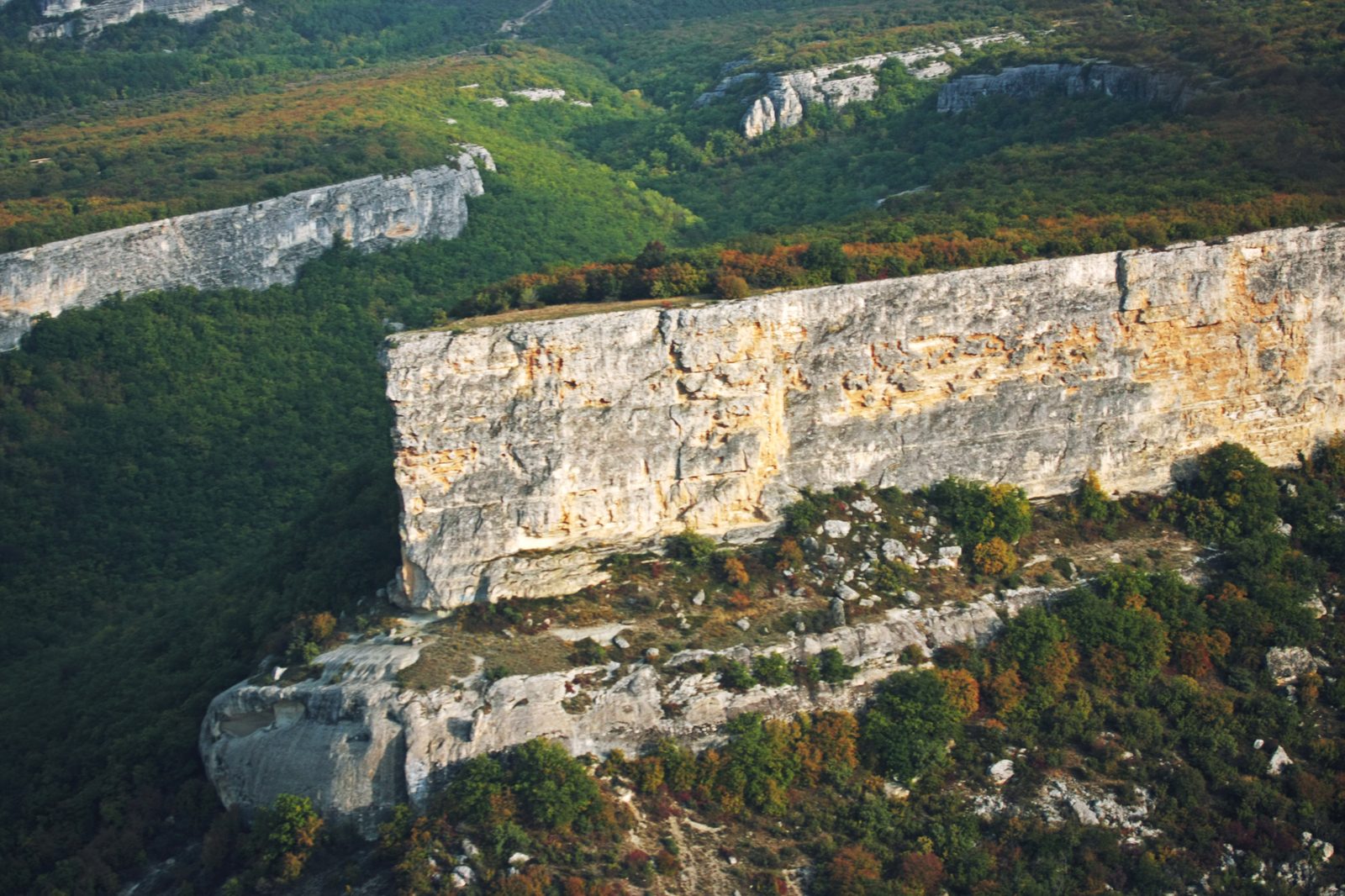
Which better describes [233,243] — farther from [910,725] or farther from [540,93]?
[910,725]

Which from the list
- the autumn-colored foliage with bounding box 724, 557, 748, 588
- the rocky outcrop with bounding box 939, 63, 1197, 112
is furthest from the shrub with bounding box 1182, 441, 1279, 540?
the rocky outcrop with bounding box 939, 63, 1197, 112

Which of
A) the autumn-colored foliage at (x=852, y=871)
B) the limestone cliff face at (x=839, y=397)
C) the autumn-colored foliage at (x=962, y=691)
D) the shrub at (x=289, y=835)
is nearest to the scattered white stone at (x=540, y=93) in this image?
the limestone cliff face at (x=839, y=397)

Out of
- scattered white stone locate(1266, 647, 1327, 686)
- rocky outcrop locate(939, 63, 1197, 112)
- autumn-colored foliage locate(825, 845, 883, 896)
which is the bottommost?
autumn-colored foliage locate(825, 845, 883, 896)

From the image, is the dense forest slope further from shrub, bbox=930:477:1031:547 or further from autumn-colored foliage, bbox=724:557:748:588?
autumn-colored foliage, bbox=724:557:748:588

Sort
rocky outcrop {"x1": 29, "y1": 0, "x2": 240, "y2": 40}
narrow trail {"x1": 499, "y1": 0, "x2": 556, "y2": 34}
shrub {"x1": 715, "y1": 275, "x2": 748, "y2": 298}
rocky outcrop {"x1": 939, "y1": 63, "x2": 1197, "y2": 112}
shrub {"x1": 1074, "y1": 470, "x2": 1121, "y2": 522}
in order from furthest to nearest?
narrow trail {"x1": 499, "y1": 0, "x2": 556, "y2": 34}, rocky outcrop {"x1": 29, "y1": 0, "x2": 240, "y2": 40}, rocky outcrop {"x1": 939, "y1": 63, "x2": 1197, "y2": 112}, shrub {"x1": 1074, "y1": 470, "x2": 1121, "y2": 522}, shrub {"x1": 715, "y1": 275, "x2": 748, "y2": 298}

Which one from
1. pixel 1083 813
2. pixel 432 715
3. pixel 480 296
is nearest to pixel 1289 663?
pixel 1083 813

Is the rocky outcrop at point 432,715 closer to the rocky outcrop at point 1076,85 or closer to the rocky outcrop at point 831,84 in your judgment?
the rocky outcrop at point 1076,85
